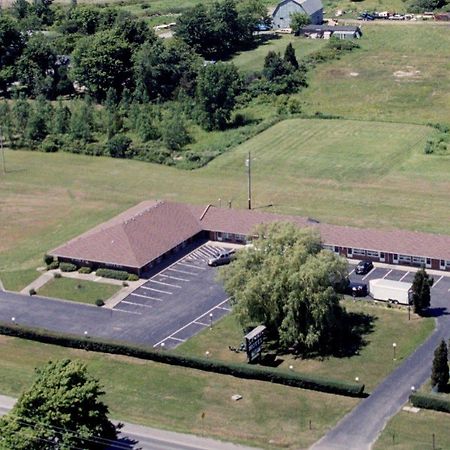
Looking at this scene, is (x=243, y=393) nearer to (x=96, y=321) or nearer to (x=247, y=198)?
(x=96, y=321)

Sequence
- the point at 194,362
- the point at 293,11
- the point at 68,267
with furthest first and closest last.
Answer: the point at 293,11
the point at 68,267
the point at 194,362

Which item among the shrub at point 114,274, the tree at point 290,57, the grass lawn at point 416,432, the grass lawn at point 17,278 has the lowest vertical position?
the grass lawn at point 416,432

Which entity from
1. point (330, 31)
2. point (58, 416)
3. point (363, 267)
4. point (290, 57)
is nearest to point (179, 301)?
point (363, 267)

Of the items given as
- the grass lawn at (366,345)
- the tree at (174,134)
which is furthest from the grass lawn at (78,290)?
the tree at (174,134)

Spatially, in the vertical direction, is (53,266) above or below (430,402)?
above

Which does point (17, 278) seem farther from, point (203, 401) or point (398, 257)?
point (398, 257)

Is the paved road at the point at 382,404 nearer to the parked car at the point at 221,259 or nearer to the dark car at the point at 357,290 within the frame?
the dark car at the point at 357,290
